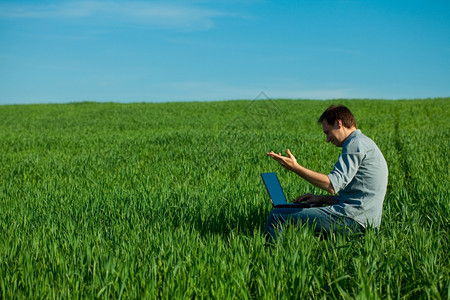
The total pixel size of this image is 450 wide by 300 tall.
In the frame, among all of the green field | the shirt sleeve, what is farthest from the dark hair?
the green field

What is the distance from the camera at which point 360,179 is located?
3.82m

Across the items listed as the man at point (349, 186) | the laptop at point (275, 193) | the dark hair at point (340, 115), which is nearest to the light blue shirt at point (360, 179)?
the man at point (349, 186)

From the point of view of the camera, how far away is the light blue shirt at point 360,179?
367cm

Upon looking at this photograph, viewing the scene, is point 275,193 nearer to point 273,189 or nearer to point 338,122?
point 273,189

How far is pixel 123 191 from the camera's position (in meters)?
6.55

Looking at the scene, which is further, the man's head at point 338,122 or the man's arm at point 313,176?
the man's head at point 338,122

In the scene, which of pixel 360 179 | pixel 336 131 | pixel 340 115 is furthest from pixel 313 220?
pixel 340 115

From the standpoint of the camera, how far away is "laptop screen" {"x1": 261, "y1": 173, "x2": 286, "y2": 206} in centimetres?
400

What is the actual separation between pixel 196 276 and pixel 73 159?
356 inches

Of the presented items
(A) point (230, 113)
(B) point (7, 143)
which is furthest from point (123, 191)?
(A) point (230, 113)

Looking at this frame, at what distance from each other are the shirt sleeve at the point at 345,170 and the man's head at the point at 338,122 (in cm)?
22

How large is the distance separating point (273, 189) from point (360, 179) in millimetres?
784

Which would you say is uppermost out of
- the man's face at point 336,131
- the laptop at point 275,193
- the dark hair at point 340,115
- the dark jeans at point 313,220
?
the dark hair at point 340,115

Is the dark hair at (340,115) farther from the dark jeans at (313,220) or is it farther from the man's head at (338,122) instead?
the dark jeans at (313,220)
